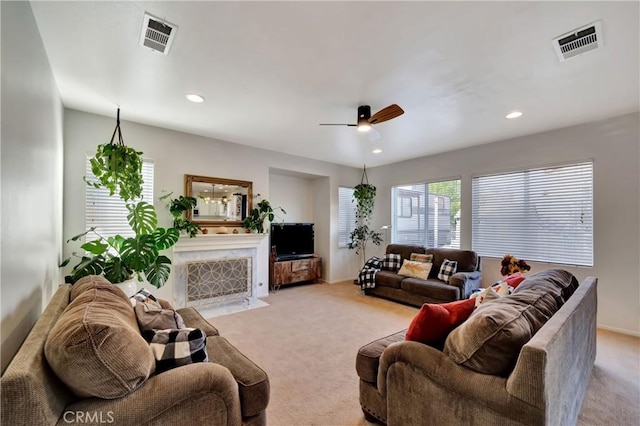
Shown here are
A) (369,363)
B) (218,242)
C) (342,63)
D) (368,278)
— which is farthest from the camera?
(368,278)

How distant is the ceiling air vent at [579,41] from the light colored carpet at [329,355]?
2.62 meters

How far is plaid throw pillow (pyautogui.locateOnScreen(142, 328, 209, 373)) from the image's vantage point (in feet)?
4.38

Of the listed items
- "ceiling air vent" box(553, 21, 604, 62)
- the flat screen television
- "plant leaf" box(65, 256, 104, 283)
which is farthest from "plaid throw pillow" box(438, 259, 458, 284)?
"plant leaf" box(65, 256, 104, 283)

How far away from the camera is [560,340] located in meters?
1.32

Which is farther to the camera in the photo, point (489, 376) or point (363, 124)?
point (363, 124)

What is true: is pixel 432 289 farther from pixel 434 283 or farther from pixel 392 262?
pixel 392 262

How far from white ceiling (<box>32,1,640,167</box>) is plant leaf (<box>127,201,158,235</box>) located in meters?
1.15

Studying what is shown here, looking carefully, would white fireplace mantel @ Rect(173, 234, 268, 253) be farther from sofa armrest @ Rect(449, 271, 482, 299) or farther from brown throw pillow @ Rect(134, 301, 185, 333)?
sofa armrest @ Rect(449, 271, 482, 299)

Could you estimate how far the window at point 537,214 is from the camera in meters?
3.66

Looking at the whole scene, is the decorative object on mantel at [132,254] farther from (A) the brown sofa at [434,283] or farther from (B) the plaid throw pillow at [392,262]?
(B) the plaid throw pillow at [392,262]

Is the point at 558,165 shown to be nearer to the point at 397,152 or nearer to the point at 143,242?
the point at 397,152

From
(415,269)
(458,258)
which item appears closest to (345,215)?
(415,269)

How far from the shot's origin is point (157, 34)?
1.90 metres

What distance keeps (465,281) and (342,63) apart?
3399 mm
